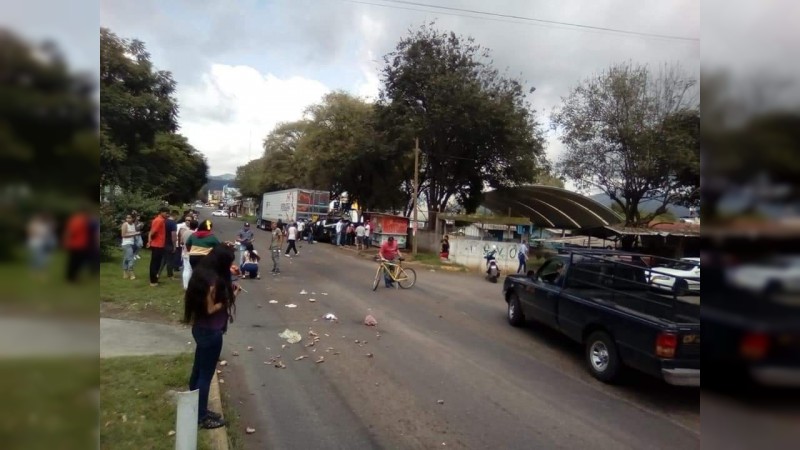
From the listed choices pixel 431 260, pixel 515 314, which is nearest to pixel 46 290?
pixel 515 314

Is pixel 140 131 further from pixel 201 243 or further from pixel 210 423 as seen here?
pixel 210 423

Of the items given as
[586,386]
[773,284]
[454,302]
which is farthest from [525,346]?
[773,284]

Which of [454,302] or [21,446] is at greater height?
[21,446]

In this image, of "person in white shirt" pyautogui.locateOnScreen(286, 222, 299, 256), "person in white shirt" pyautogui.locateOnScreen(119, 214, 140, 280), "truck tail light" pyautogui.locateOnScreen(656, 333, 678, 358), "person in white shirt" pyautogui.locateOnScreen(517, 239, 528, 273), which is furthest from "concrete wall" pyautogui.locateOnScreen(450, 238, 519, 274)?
"person in white shirt" pyautogui.locateOnScreen(119, 214, 140, 280)

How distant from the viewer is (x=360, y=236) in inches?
785

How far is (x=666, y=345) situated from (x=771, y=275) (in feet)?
10.5

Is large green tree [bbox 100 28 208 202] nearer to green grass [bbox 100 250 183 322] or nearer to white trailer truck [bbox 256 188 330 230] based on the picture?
green grass [bbox 100 250 183 322]

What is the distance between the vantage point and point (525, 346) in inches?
281

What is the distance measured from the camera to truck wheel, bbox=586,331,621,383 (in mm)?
5500

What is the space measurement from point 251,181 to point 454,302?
252 inches

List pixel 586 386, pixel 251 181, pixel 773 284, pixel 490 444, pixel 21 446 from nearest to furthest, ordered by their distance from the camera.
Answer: pixel 773 284, pixel 21 446, pixel 490 444, pixel 251 181, pixel 586 386

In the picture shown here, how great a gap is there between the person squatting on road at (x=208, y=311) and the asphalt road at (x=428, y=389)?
0.88ft

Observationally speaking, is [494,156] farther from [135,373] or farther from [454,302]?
[454,302]

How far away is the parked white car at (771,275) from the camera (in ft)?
4.33
